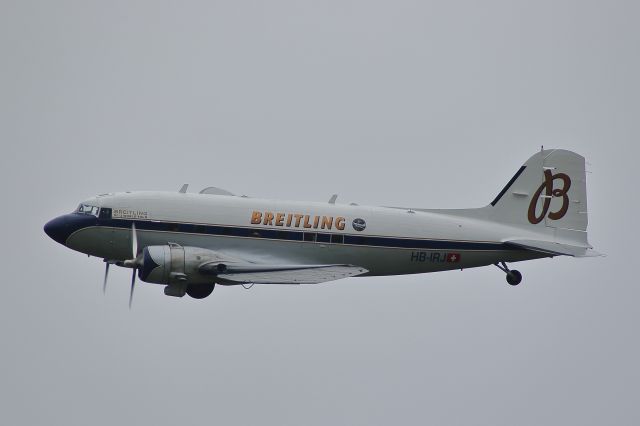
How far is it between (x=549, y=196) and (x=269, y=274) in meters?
8.96

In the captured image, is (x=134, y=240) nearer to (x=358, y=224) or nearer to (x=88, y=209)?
(x=88, y=209)

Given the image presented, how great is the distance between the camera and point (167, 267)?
34.2 metres

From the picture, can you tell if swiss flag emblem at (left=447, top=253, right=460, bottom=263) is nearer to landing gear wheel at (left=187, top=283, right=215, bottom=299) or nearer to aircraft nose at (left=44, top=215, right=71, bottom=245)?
landing gear wheel at (left=187, top=283, right=215, bottom=299)

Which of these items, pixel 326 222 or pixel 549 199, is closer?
pixel 326 222

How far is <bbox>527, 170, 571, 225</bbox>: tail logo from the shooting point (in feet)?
127

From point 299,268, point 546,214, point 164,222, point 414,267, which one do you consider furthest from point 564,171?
point 164,222

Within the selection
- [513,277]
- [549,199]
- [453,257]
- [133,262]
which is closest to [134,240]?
[133,262]

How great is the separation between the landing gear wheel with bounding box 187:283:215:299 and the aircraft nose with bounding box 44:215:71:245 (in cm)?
343

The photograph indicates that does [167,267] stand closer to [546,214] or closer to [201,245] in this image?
[201,245]

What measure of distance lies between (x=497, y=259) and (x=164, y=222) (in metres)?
9.06

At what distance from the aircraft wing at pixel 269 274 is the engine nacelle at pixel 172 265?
0.24m

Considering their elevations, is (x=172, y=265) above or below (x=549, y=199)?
below

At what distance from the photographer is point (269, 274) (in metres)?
34.5

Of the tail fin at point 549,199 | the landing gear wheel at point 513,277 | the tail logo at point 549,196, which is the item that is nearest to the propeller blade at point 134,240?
the tail fin at point 549,199
